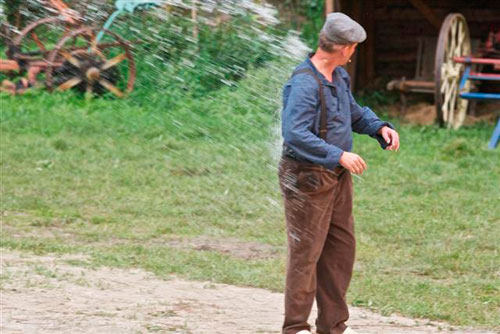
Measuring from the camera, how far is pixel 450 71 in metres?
12.5

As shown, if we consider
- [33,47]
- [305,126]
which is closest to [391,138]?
[305,126]

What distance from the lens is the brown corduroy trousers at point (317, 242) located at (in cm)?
451

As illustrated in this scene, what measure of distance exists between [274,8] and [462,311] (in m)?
10.0

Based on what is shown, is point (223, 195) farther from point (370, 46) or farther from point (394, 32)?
point (394, 32)

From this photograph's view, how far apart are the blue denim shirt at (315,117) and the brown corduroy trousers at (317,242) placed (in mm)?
142

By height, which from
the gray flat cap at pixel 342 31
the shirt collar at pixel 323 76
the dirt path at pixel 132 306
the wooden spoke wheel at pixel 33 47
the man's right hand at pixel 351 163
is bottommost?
the dirt path at pixel 132 306

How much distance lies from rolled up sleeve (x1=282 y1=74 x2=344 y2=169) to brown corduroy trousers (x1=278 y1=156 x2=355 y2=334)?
5.7 inches

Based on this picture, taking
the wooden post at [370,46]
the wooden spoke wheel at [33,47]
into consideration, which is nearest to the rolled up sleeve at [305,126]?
the wooden spoke wheel at [33,47]

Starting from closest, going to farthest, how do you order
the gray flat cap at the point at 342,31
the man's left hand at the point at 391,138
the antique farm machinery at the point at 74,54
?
the gray flat cap at the point at 342,31, the man's left hand at the point at 391,138, the antique farm machinery at the point at 74,54

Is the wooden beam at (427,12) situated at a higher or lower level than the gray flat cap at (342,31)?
lower

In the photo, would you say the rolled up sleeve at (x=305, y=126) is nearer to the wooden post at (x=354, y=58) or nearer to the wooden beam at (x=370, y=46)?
the wooden post at (x=354, y=58)

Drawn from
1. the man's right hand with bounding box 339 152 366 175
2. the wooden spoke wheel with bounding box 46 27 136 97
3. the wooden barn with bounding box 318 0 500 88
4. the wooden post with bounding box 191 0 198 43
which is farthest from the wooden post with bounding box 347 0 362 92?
the man's right hand with bounding box 339 152 366 175

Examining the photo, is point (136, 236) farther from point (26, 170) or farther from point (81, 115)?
point (81, 115)

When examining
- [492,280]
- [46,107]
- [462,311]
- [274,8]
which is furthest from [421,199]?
[274,8]
